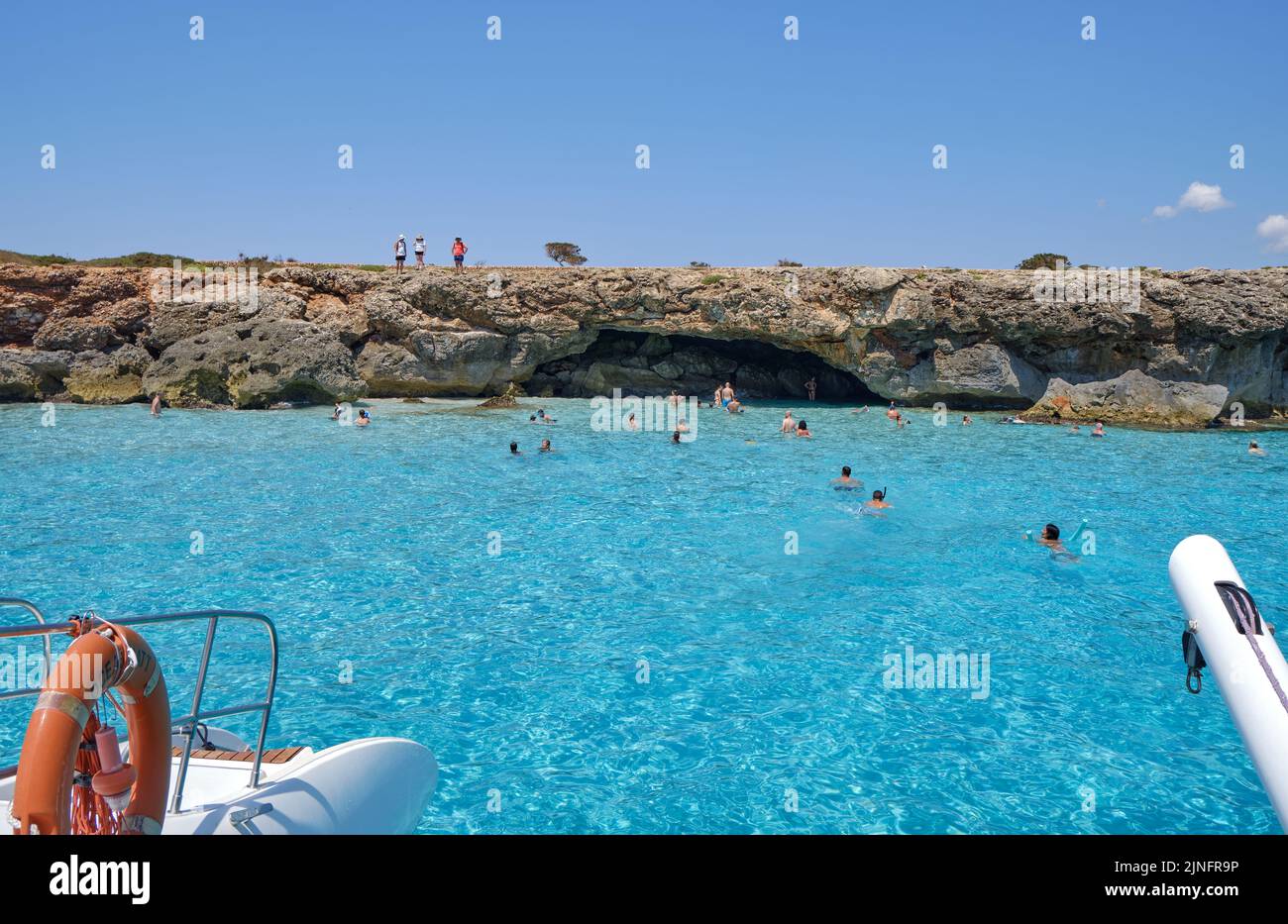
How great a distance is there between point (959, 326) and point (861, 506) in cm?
1813

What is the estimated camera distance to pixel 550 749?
707 centimetres

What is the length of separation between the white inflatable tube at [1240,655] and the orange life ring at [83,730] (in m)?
5.07

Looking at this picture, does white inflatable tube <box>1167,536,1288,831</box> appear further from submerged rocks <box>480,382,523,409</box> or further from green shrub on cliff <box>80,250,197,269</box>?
green shrub on cliff <box>80,250,197,269</box>

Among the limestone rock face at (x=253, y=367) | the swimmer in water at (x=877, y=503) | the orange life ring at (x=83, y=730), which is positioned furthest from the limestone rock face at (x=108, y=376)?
the orange life ring at (x=83, y=730)

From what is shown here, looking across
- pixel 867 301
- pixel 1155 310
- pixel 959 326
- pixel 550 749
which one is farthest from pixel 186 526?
pixel 1155 310

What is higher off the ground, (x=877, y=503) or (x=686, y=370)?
(x=686, y=370)

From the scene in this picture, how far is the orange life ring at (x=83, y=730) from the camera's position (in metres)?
2.78

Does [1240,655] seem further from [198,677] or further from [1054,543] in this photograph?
[1054,543]

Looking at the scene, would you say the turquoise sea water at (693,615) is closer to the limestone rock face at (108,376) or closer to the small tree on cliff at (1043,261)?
the limestone rock face at (108,376)

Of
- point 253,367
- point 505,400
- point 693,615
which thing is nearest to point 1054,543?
point 693,615

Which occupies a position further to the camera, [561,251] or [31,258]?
[561,251]

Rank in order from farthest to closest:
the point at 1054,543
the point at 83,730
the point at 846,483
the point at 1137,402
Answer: the point at 1137,402
the point at 846,483
the point at 1054,543
the point at 83,730

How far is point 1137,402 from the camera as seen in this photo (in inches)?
1179

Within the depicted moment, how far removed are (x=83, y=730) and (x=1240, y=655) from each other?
217 inches
